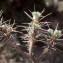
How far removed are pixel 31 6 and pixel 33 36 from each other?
2315mm

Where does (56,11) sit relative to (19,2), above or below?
below

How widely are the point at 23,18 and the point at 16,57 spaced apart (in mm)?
998

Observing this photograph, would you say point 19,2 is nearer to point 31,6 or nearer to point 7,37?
point 31,6

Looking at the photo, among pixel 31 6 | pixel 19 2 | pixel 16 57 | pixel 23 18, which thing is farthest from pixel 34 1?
pixel 16 57

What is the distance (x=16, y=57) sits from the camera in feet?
7.57

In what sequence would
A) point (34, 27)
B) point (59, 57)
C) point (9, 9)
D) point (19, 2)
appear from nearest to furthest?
Answer: point (34, 27), point (59, 57), point (9, 9), point (19, 2)

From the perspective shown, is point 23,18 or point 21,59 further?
point 23,18

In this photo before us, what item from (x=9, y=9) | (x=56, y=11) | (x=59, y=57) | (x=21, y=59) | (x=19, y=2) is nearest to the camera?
(x=21, y=59)

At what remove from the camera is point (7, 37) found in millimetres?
662

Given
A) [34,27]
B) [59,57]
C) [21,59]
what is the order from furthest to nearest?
[59,57] → [21,59] → [34,27]

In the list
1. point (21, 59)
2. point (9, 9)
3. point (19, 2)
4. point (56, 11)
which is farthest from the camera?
point (56, 11)

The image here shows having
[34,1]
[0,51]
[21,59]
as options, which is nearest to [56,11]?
[34,1]

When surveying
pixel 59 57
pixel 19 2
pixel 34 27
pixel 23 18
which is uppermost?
pixel 19 2

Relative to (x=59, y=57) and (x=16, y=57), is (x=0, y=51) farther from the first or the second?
(x=59, y=57)
